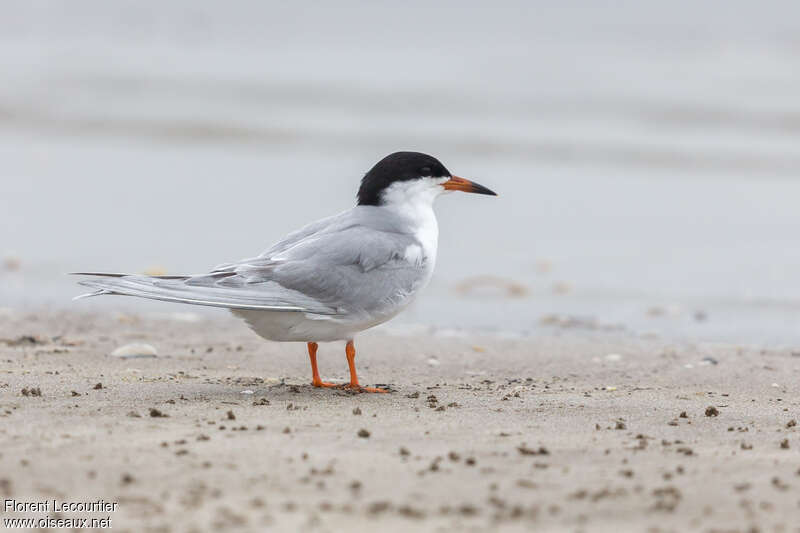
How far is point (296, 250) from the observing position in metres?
4.89

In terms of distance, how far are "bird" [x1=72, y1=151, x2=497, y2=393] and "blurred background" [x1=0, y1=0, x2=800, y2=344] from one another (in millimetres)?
2268

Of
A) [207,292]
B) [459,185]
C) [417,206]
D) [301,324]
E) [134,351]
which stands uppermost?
[459,185]

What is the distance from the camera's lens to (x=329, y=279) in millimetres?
4777

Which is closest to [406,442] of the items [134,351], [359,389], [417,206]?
[359,389]

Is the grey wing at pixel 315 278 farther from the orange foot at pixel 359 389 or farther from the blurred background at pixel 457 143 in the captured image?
the blurred background at pixel 457 143

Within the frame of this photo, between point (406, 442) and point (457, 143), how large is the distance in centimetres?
1192

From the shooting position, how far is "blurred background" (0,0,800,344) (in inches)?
334

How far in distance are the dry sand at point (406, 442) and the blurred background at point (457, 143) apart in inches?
69.7

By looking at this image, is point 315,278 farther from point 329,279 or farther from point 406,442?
point 406,442

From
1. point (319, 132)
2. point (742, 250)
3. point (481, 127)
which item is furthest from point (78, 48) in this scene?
point (742, 250)

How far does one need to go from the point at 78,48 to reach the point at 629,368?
18045mm

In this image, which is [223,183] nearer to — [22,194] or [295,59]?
[22,194]

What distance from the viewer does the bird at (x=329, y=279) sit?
4617 millimetres

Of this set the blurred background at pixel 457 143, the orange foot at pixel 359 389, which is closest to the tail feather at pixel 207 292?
the orange foot at pixel 359 389
